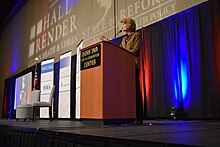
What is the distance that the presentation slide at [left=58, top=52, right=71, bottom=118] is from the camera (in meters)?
6.15

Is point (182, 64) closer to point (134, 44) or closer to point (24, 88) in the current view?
point (134, 44)

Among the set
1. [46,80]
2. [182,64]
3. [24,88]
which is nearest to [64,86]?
[46,80]

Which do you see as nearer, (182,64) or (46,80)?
(182,64)

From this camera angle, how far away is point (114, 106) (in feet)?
6.94

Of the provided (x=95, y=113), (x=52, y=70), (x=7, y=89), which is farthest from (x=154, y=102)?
(x=7, y=89)

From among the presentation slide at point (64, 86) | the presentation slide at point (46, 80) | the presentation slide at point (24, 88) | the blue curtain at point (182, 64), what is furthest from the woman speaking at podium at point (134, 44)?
the presentation slide at point (24, 88)

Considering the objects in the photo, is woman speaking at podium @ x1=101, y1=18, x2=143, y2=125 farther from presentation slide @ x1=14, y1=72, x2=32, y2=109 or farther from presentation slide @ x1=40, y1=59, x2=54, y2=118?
presentation slide @ x1=14, y1=72, x2=32, y2=109

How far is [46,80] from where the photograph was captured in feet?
23.3

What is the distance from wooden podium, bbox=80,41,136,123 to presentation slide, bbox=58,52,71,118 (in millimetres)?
3927

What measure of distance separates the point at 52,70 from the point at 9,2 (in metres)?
4.16

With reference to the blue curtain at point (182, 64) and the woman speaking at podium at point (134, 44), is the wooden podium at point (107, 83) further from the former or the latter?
the blue curtain at point (182, 64)

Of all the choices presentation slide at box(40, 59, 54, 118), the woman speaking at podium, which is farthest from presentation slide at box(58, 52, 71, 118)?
the woman speaking at podium

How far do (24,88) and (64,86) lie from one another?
262 cm

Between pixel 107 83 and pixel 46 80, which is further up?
pixel 46 80
